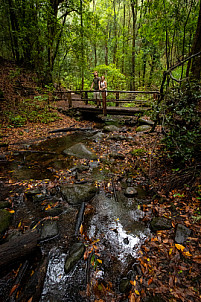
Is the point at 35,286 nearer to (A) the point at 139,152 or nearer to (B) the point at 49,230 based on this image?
(B) the point at 49,230

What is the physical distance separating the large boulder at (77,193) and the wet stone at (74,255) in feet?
3.61

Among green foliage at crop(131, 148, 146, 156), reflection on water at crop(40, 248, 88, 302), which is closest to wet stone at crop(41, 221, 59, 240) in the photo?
reflection on water at crop(40, 248, 88, 302)

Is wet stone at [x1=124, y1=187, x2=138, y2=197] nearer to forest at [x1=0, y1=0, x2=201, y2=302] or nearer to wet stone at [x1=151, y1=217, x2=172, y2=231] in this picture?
forest at [x1=0, y1=0, x2=201, y2=302]

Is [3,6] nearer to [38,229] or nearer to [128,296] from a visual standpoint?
[38,229]

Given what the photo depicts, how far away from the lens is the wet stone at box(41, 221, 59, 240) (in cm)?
280

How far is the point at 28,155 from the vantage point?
5926 mm

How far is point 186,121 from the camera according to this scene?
12.1 ft

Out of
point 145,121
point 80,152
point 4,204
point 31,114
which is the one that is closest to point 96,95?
point 145,121

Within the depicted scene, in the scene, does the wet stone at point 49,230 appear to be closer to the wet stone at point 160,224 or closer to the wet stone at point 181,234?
the wet stone at point 160,224

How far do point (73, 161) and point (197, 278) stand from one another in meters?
4.50

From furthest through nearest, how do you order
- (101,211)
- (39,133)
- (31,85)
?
(31,85)
(39,133)
(101,211)

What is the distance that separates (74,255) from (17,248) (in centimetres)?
89

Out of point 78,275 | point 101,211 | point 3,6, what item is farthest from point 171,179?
point 3,6

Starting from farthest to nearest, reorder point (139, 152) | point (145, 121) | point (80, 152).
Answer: point (145, 121) < point (80, 152) < point (139, 152)
